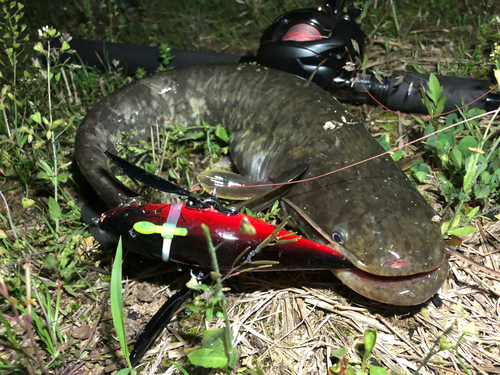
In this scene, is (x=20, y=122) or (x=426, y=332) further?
(x=20, y=122)

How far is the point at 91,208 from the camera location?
8.62ft

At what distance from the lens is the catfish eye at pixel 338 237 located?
2.00 meters

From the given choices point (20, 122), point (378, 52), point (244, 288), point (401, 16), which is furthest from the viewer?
point (401, 16)

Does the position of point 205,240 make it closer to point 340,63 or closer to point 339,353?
point 339,353

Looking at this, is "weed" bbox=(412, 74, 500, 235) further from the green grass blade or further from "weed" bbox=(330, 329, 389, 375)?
the green grass blade

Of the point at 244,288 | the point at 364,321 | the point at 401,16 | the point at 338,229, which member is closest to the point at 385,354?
the point at 364,321

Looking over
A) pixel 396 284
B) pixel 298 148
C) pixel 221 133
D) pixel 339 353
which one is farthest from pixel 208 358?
pixel 221 133

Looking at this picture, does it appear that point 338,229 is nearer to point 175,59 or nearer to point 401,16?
point 175,59

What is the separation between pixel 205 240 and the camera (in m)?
1.77

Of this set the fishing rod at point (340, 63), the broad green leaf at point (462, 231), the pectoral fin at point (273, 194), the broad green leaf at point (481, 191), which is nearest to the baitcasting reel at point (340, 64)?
the fishing rod at point (340, 63)

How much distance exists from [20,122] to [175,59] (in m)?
1.43

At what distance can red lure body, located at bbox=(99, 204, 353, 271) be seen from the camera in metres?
1.78

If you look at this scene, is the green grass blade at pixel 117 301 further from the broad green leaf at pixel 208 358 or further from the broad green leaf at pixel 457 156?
the broad green leaf at pixel 457 156

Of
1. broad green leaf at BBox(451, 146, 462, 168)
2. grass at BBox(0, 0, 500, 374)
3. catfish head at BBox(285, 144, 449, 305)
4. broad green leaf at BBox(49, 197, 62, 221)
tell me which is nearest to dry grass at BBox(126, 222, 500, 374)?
grass at BBox(0, 0, 500, 374)
